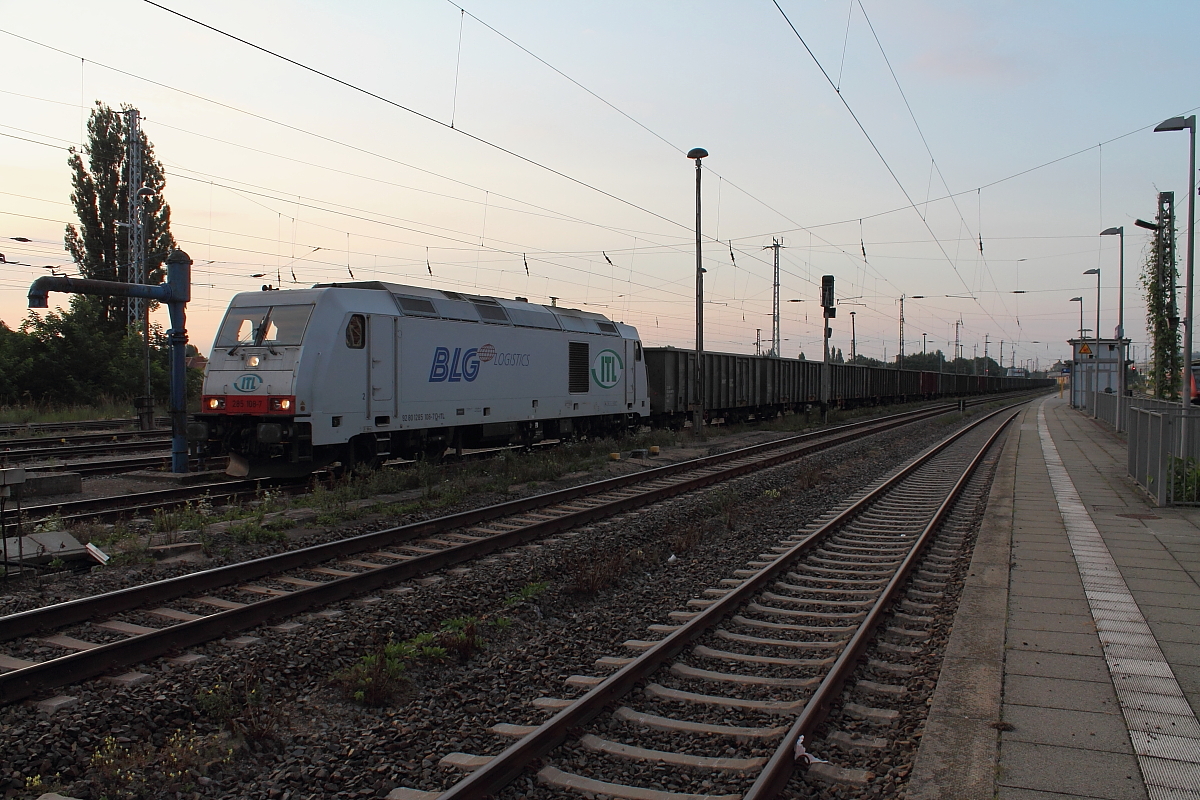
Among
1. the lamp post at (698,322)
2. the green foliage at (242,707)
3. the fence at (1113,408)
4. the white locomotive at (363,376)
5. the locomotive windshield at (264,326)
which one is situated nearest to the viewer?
the green foliage at (242,707)

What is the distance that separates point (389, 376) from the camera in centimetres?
1294

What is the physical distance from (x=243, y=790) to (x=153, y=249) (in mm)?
41553

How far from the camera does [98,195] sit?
37969mm

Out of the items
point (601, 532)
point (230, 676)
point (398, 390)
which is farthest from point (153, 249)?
point (230, 676)

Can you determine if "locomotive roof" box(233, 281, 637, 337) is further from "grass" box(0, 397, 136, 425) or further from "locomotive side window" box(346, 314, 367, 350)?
"grass" box(0, 397, 136, 425)

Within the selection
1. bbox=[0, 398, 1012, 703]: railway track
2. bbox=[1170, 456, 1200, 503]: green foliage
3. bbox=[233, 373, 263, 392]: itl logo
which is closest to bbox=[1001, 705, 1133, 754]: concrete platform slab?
bbox=[0, 398, 1012, 703]: railway track

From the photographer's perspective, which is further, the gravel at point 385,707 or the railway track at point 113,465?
the railway track at point 113,465

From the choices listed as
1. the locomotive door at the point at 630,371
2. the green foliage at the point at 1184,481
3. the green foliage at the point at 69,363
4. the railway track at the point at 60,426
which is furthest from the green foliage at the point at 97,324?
the green foliage at the point at 1184,481

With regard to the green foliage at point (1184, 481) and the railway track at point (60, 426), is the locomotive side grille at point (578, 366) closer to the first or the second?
the green foliage at point (1184, 481)

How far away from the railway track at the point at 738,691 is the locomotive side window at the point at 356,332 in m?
7.22

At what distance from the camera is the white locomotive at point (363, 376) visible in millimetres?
11797

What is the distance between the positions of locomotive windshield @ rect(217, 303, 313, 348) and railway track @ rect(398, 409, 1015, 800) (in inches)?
304

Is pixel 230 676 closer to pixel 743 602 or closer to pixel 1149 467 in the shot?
pixel 743 602

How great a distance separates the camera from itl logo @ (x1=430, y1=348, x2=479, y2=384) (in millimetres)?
13852
